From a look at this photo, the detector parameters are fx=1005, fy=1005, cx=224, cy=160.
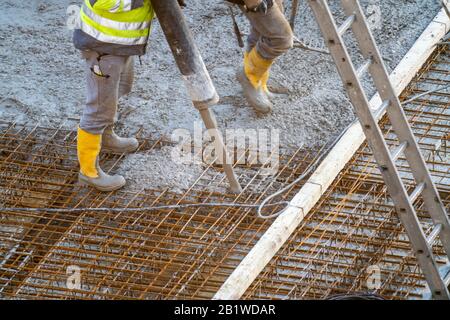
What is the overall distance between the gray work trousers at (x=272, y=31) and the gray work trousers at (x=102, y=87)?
85 centimetres

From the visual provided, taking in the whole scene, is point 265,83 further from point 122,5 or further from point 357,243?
point 122,5

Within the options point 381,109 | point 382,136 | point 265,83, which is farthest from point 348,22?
point 265,83

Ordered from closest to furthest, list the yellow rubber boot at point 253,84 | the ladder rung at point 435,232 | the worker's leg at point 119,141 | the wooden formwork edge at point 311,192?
the ladder rung at point 435,232 → the wooden formwork edge at point 311,192 → the worker's leg at point 119,141 → the yellow rubber boot at point 253,84

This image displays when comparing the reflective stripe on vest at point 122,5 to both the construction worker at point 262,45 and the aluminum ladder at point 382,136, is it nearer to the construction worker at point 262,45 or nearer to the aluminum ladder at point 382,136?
the construction worker at point 262,45

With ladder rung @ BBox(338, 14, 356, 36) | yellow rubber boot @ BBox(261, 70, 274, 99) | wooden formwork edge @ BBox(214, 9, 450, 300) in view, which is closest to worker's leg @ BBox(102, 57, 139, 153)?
yellow rubber boot @ BBox(261, 70, 274, 99)

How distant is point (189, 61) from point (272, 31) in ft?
2.67

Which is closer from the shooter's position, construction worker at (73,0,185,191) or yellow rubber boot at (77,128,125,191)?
construction worker at (73,0,185,191)

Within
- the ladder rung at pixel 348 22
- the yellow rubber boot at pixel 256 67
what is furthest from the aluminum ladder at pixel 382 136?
the yellow rubber boot at pixel 256 67

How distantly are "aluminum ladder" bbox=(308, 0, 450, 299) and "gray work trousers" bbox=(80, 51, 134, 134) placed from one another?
1440mm

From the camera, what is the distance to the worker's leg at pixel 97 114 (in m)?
5.98

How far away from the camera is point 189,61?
5.89 meters

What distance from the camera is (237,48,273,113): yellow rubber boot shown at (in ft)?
22.7

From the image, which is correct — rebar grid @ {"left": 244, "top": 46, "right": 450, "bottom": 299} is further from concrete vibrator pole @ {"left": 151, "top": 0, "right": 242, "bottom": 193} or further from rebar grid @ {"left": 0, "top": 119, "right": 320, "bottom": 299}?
concrete vibrator pole @ {"left": 151, "top": 0, "right": 242, "bottom": 193}

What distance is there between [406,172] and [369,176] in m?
0.24
